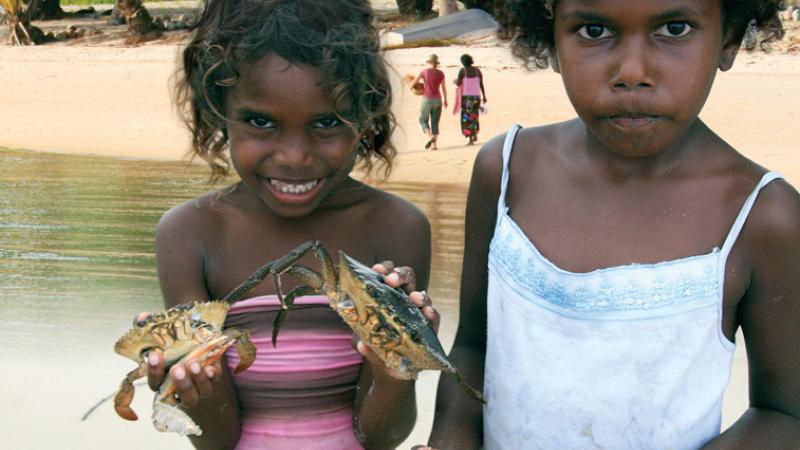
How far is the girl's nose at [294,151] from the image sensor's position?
2.36 metres

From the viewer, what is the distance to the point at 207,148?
9.21ft

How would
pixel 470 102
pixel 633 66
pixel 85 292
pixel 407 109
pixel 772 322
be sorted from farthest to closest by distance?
pixel 407 109, pixel 470 102, pixel 85 292, pixel 772 322, pixel 633 66

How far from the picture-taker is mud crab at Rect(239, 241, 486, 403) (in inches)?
77.6

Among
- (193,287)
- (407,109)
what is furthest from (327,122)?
(407,109)

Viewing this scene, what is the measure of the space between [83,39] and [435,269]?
79.7 feet

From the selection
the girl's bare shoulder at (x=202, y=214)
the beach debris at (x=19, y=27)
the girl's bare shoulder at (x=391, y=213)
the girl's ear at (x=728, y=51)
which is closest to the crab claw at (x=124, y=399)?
the girl's bare shoulder at (x=202, y=214)

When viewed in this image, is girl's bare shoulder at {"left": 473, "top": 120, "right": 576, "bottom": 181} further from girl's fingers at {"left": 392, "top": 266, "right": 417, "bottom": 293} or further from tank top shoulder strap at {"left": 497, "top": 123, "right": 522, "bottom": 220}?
girl's fingers at {"left": 392, "top": 266, "right": 417, "bottom": 293}

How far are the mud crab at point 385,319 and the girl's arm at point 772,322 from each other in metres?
0.54

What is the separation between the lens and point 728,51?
2.12m

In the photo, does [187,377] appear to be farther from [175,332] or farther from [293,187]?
[293,187]

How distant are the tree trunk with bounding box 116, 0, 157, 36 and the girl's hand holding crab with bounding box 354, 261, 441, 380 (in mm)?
27301

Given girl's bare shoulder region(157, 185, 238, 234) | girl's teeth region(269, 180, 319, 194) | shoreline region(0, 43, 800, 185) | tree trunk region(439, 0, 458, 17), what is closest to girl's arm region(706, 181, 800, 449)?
girl's teeth region(269, 180, 319, 194)

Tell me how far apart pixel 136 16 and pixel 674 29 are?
27629mm

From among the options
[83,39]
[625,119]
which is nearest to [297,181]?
[625,119]
